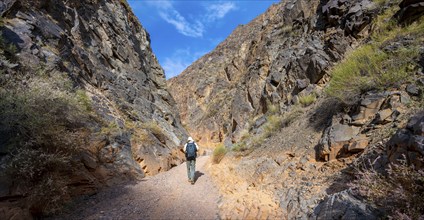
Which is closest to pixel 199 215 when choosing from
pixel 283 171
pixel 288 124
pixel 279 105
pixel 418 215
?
pixel 283 171

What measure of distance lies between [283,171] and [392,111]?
291 centimetres

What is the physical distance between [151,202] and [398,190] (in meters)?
4.97

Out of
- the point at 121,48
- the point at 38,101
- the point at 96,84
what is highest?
the point at 121,48

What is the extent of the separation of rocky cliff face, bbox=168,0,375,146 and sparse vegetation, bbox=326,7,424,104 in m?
3.44

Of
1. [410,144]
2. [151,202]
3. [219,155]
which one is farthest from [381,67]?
[219,155]

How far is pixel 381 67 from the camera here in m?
6.21

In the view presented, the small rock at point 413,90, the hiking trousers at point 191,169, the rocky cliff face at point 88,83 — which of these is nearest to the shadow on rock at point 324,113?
the small rock at point 413,90

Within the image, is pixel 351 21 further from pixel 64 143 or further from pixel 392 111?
pixel 64 143

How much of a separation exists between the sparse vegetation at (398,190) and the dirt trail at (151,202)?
10.5 feet

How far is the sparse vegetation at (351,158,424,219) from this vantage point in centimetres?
277

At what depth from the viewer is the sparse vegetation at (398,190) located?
2.77 meters

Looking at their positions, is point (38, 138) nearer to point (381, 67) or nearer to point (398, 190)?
point (398, 190)

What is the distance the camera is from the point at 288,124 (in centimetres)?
962

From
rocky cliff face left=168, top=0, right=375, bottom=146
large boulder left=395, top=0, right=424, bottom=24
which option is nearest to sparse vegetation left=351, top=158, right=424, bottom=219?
large boulder left=395, top=0, right=424, bottom=24
